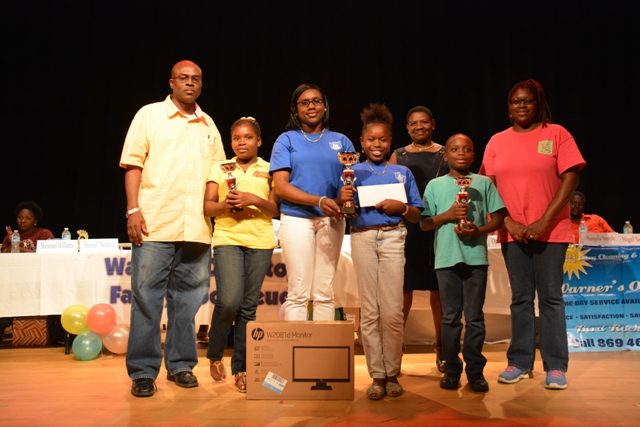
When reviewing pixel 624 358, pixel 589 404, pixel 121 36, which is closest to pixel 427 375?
pixel 589 404

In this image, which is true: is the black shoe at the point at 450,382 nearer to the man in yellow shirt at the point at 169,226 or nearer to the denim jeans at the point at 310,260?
the denim jeans at the point at 310,260

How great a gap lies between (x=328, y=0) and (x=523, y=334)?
18.7 feet

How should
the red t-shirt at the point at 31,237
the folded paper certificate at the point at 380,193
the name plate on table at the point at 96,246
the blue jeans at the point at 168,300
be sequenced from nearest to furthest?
the folded paper certificate at the point at 380,193, the blue jeans at the point at 168,300, the name plate on table at the point at 96,246, the red t-shirt at the point at 31,237

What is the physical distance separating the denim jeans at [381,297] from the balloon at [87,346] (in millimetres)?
2485

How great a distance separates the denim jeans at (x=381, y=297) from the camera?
9.75 feet

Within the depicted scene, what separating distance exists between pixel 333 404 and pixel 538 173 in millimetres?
1822

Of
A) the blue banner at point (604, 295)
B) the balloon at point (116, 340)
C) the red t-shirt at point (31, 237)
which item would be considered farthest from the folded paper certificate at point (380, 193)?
the red t-shirt at point (31, 237)

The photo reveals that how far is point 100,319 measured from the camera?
14.2 feet

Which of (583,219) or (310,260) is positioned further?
(583,219)

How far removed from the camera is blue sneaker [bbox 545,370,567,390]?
10.2ft

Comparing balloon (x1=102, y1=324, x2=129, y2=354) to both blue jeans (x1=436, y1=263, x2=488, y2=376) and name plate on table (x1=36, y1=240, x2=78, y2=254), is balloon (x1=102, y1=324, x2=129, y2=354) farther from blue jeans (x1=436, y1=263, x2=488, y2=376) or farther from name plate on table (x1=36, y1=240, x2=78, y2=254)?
blue jeans (x1=436, y1=263, x2=488, y2=376)

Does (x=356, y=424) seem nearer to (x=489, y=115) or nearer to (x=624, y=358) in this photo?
(x=624, y=358)

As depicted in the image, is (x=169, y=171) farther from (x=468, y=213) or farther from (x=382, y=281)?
(x=468, y=213)

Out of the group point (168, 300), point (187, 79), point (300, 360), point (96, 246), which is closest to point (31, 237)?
point (96, 246)
